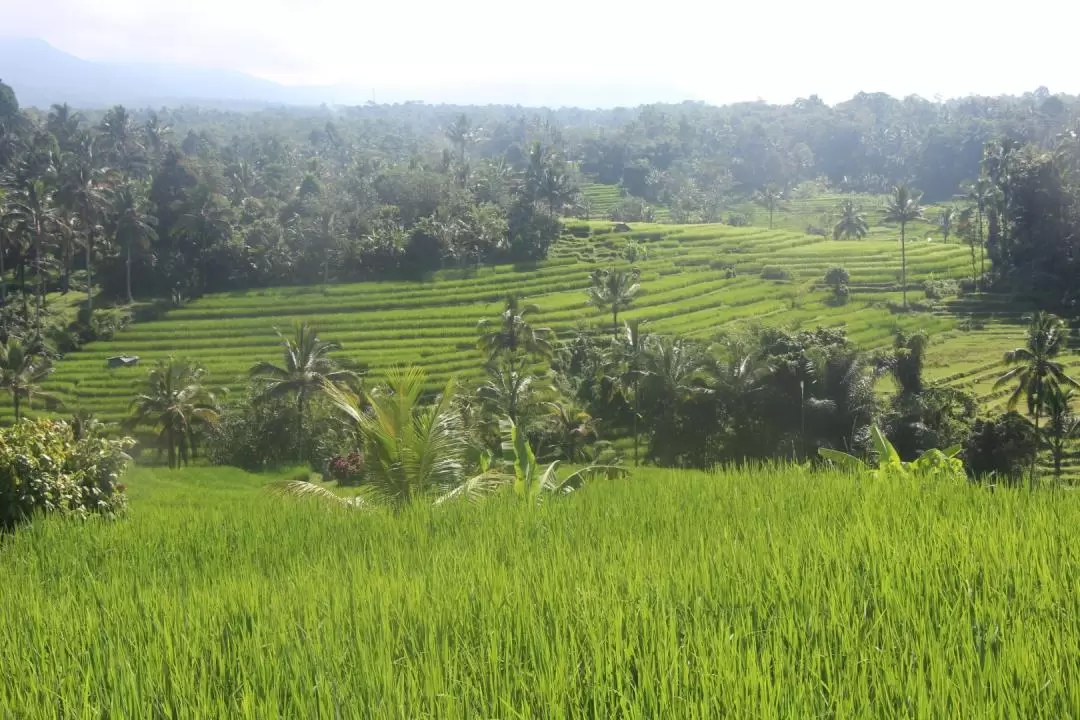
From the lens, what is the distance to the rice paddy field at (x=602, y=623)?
3.68m

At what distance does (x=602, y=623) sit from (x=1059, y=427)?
36.1 metres

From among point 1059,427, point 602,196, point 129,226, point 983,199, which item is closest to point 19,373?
point 129,226

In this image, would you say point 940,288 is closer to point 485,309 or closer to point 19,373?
point 485,309

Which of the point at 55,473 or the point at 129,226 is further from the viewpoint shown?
the point at 129,226

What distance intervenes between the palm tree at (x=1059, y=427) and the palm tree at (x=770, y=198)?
73.8m

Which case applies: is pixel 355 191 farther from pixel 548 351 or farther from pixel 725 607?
pixel 725 607

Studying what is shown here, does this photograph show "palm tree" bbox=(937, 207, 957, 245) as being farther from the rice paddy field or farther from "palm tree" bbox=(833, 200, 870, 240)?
the rice paddy field

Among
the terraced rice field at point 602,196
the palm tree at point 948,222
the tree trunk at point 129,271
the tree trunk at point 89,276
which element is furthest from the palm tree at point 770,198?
the tree trunk at point 89,276

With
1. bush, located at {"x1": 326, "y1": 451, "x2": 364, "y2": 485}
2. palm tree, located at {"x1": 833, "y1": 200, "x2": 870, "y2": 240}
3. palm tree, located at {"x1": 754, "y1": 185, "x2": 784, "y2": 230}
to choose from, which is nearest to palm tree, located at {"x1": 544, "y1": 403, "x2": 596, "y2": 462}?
bush, located at {"x1": 326, "y1": 451, "x2": 364, "y2": 485}

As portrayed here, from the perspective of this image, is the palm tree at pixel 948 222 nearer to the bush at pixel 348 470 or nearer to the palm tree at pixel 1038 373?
the palm tree at pixel 1038 373

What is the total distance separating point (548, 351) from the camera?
156 feet

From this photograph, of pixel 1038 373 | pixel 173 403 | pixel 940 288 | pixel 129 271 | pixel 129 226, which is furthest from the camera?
pixel 129 271

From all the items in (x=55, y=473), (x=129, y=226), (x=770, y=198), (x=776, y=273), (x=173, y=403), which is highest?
(x=770, y=198)

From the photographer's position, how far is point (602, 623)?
4480 millimetres
